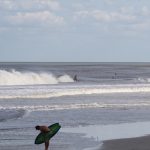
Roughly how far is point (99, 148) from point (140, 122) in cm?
506

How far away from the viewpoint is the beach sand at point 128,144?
13578mm

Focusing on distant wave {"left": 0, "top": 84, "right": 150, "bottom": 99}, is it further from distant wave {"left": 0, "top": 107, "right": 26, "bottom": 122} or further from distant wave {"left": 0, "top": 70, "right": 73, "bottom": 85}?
distant wave {"left": 0, "top": 70, "right": 73, "bottom": 85}

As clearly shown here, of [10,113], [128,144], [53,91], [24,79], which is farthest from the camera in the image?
[24,79]

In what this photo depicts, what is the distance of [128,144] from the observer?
13984 mm

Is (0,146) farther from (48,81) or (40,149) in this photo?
(48,81)

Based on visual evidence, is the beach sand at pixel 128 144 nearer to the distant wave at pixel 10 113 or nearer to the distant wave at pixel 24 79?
the distant wave at pixel 10 113

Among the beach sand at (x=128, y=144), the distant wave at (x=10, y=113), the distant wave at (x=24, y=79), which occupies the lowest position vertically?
the beach sand at (x=128, y=144)

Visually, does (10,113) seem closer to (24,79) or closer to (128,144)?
(128,144)

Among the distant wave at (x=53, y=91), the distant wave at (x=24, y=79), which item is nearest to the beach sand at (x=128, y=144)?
the distant wave at (x=53, y=91)

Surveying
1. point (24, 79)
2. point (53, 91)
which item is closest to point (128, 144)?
point (53, 91)

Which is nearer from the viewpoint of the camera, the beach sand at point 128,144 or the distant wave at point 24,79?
the beach sand at point 128,144

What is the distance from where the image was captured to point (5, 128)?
54.9 ft

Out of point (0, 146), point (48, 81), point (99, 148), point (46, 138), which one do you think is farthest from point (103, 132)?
point (48, 81)

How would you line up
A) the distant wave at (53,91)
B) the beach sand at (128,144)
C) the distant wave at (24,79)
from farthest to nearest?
the distant wave at (24,79) < the distant wave at (53,91) < the beach sand at (128,144)
